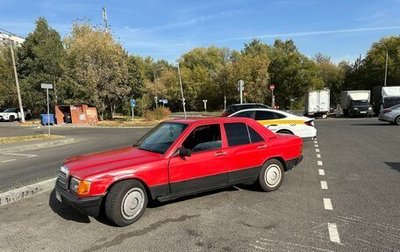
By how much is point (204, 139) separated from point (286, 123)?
24.6 ft

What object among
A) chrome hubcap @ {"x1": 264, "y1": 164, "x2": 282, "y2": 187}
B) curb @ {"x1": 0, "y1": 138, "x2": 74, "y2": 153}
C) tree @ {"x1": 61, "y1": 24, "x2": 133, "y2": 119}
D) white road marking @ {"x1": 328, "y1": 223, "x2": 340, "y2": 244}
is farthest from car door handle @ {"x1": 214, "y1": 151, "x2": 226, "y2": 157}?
tree @ {"x1": 61, "y1": 24, "x2": 133, "y2": 119}

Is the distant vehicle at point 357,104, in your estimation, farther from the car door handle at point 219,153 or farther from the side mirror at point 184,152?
the side mirror at point 184,152

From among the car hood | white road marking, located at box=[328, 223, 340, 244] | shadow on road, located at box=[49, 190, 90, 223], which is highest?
the car hood

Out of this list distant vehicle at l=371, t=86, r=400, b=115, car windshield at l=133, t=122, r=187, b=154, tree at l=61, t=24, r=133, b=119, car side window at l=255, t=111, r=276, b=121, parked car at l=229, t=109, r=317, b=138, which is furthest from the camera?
tree at l=61, t=24, r=133, b=119

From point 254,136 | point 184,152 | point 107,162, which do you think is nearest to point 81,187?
point 107,162

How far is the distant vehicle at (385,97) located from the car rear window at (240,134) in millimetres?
29705

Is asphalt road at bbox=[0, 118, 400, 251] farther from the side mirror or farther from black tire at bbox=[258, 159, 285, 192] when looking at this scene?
the side mirror

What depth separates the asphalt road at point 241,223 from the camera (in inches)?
184

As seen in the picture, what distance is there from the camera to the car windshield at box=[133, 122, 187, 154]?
6.15 metres

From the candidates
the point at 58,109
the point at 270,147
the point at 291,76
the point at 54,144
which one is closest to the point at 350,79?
the point at 291,76

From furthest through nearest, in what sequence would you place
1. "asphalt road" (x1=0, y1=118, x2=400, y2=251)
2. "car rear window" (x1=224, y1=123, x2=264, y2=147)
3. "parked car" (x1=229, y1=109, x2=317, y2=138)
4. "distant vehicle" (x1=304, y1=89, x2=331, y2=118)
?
1. "distant vehicle" (x1=304, y1=89, x2=331, y2=118)
2. "parked car" (x1=229, y1=109, x2=317, y2=138)
3. "car rear window" (x1=224, y1=123, x2=264, y2=147)
4. "asphalt road" (x1=0, y1=118, x2=400, y2=251)

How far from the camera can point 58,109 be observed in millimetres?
37250

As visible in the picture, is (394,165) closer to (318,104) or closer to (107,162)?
(107,162)

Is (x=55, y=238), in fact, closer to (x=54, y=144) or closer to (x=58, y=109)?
(x=54, y=144)
